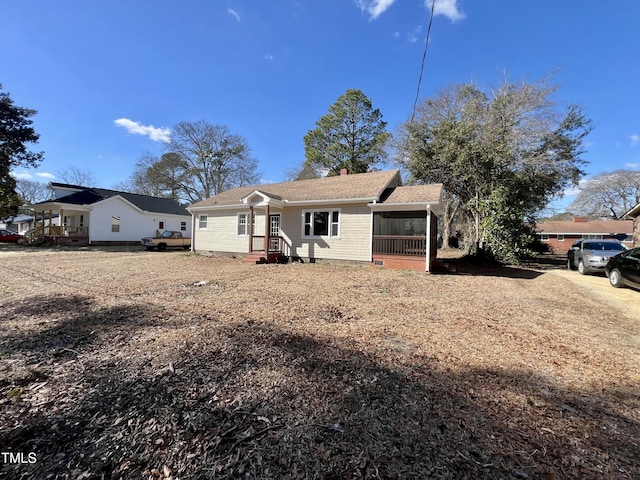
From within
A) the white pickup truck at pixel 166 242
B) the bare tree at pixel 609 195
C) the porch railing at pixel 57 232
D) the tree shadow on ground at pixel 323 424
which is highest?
the bare tree at pixel 609 195

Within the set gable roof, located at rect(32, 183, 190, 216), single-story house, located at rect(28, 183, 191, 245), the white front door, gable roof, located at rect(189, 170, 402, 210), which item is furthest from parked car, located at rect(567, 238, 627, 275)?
gable roof, located at rect(32, 183, 190, 216)

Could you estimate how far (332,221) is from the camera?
1285 centimetres

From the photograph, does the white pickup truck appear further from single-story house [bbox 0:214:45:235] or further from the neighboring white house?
single-story house [bbox 0:214:45:235]

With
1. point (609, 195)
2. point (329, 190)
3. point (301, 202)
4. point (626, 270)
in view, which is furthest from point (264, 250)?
point (609, 195)

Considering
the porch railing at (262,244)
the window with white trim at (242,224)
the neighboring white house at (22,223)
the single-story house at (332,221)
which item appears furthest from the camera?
the neighboring white house at (22,223)

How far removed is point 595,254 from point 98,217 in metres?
31.6

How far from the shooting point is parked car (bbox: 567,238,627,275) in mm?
11609

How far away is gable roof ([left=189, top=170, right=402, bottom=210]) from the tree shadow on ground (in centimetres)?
936

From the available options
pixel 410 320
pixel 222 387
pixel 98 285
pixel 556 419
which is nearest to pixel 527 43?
pixel 410 320

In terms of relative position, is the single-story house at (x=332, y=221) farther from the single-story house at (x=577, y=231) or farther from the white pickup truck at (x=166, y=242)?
the single-story house at (x=577, y=231)

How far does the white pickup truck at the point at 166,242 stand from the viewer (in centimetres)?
2000

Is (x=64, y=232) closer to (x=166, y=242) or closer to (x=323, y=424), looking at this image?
(x=166, y=242)

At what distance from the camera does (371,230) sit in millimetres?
11977

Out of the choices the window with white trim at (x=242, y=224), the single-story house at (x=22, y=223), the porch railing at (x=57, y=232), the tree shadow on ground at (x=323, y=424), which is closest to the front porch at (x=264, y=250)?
the window with white trim at (x=242, y=224)
